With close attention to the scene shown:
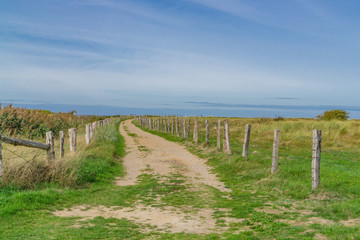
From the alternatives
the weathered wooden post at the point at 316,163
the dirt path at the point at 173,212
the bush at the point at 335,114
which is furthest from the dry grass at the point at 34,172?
the bush at the point at 335,114

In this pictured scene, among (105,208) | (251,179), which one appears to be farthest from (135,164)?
(105,208)

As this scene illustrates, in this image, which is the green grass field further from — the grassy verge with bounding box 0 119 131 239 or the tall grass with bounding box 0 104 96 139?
the tall grass with bounding box 0 104 96 139

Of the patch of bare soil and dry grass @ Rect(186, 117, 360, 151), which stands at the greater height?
dry grass @ Rect(186, 117, 360, 151)

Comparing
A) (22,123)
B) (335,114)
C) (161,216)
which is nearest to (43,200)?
(161,216)

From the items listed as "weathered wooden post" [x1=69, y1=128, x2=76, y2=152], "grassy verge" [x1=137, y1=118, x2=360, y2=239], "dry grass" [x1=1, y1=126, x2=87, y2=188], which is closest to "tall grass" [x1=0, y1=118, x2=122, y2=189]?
"dry grass" [x1=1, y1=126, x2=87, y2=188]

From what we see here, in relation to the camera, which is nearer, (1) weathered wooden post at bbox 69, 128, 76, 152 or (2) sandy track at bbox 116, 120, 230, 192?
(2) sandy track at bbox 116, 120, 230, 192

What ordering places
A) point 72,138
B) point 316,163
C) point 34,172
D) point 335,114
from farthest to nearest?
point 335,114
point 72,138
point 34,172
point 316,163

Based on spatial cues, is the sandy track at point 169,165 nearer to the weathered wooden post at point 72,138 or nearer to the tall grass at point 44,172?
the tall grass at point 44,172

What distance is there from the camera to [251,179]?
1193 centimetres

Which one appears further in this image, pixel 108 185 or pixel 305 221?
pixel 108 185

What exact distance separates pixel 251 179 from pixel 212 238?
242 inches

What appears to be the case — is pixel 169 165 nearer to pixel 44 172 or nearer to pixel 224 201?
pixel 44 172

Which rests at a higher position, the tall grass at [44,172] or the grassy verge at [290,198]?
the tall grass at [44,172]

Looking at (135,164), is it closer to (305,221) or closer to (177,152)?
(177,152)
